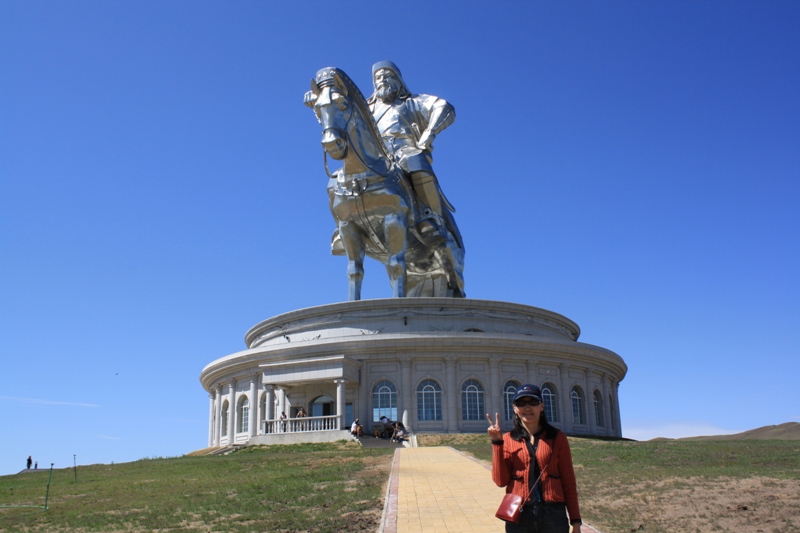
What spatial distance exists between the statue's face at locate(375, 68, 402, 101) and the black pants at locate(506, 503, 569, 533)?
3549 cm

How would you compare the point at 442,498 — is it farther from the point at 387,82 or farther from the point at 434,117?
the point at 387,82

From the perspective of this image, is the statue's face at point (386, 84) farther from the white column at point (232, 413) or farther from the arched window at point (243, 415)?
the arched window at point (243, 415)

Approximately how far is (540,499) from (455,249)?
114 ft

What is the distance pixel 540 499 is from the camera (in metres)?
5.67

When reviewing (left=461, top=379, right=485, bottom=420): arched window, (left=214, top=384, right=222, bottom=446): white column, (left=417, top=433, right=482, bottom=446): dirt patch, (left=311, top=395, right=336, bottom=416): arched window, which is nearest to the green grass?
(left=417, top=433, right=482, bottom=446): dirt patch

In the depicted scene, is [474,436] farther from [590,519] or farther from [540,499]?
[540,499]

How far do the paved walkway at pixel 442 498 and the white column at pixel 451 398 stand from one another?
41.3 feet

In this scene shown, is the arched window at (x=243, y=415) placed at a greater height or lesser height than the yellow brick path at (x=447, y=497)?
greater

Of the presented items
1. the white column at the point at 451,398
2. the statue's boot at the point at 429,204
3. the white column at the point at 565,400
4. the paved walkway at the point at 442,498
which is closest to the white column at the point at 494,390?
the white column at the point at 451,398

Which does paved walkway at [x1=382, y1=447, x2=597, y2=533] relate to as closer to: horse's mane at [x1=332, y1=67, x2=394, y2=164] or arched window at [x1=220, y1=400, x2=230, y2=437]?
horse's mane at [x1=332, y1=67, x2=394, y2=164]

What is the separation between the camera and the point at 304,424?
31078 millimetres

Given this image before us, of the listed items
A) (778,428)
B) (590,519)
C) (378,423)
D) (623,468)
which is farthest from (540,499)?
(778,428)

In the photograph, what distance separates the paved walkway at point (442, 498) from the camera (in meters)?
9.61

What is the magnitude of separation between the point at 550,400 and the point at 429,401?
6.00 meters
